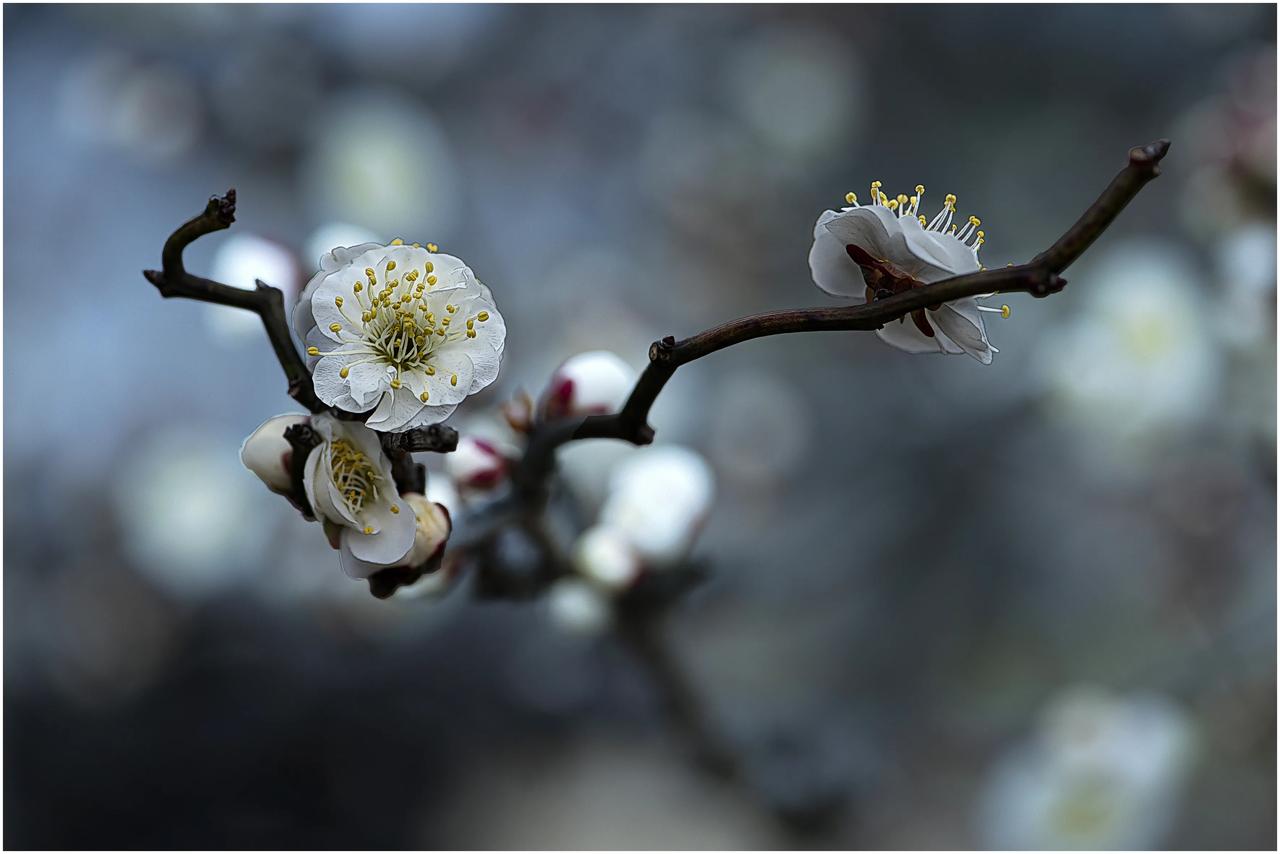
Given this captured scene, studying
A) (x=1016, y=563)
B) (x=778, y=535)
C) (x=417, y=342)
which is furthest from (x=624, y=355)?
(x=417, y=342)

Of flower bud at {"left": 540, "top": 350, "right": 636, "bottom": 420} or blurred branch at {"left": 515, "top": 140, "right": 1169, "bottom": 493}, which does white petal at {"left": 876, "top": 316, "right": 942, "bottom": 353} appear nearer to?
blurred branch at {"left": 515, "top": 140, "right": 1169, "bottom": 493}

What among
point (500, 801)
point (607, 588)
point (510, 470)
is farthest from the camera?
point (500, 801)

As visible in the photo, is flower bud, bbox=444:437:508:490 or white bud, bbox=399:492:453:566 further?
flower bud, bbox=444:437:508:490

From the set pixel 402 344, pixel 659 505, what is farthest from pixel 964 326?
pixel 659 505

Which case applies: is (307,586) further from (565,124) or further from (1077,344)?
(1077,344)

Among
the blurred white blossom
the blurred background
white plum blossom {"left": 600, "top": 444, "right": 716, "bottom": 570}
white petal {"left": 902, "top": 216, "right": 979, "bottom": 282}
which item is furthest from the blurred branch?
the blurred white blossom

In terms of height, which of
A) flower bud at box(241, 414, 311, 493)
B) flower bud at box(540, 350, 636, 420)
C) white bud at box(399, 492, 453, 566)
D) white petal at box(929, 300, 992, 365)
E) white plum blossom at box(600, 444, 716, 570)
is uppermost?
white plum blossom at box(600, 444, 716, 570)
